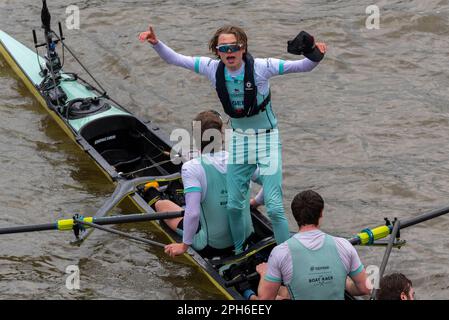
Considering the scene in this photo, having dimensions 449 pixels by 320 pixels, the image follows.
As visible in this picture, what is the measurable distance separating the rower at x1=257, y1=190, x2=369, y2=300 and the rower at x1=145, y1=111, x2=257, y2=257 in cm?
152

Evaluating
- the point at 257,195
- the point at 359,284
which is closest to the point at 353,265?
the point at 359,284

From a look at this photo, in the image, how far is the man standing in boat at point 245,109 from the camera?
7.96 m

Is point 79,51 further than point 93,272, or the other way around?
point 79,51

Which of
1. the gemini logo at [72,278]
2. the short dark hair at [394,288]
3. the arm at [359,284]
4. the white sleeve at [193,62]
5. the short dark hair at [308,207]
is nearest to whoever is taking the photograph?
the short dark hair at [394,288]

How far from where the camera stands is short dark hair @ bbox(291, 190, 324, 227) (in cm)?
653

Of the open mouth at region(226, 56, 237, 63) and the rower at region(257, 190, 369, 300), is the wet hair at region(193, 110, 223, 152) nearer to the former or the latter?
the open mouth at region(226, 56, 237, 63)

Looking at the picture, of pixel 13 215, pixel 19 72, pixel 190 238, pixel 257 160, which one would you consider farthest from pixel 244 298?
pixel 19 72

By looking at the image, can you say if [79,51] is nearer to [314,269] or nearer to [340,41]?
[340,41]

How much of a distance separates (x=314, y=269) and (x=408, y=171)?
219 inches

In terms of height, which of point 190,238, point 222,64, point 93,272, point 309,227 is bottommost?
point 93,272

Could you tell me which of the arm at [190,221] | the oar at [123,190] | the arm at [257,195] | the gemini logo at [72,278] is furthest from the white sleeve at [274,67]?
the gemini logo at [72,278]

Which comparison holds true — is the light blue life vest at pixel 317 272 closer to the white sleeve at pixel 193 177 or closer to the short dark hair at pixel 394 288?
the short dark hair at pixel 394 288

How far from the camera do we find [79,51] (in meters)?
16.6

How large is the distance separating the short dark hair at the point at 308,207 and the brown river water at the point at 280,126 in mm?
2555
